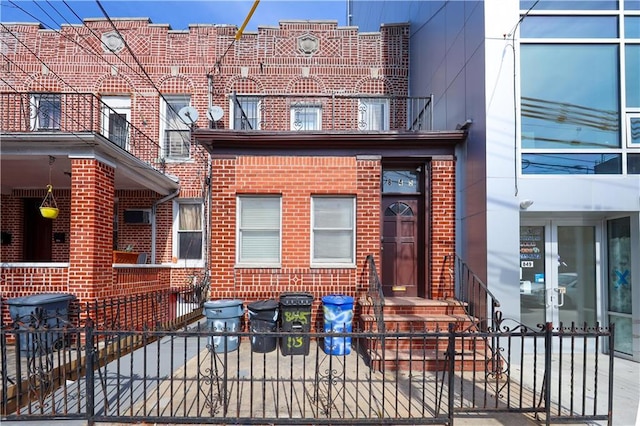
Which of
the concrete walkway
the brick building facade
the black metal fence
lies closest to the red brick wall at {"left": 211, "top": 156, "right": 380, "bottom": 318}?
the brick building facade

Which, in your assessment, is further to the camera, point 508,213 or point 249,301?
point 249,301

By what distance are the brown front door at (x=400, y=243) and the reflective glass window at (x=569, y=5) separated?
13.1 ft

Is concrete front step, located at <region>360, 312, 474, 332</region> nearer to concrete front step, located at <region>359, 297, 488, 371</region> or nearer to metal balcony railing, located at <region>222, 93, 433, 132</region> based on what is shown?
concrete front step, located at <region>359, 297, 488, 371</region>

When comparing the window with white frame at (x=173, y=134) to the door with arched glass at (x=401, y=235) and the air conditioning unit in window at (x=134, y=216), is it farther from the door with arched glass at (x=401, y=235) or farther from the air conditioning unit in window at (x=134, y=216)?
the door with arched glass at (x=401, y=235)

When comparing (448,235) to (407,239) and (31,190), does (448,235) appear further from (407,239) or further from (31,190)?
(31,190)

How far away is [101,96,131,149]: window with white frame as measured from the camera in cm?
1012

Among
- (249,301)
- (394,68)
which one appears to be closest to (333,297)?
(249,301)

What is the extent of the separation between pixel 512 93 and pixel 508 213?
2.09 meters

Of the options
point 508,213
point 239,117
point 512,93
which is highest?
point 239,117

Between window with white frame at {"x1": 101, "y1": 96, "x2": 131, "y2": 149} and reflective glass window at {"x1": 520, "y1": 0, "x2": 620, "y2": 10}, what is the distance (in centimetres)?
993

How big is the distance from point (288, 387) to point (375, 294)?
8.00 ft

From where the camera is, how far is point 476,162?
647 cm

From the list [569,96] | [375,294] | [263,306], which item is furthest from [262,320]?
[569,96]

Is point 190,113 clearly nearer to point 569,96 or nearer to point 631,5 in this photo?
point 569,96
